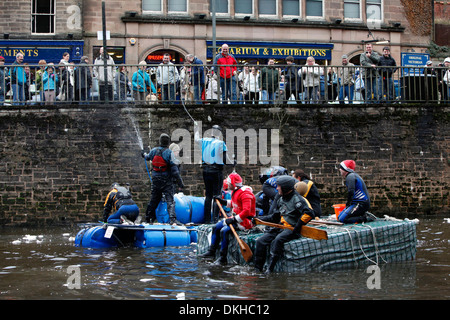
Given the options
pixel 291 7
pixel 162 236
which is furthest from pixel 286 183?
pixel 291 7

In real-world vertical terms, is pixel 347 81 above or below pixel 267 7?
below

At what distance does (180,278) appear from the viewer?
10.0m

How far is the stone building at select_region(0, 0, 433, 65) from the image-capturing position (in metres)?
24.8

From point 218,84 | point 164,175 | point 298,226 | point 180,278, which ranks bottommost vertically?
point 180,278

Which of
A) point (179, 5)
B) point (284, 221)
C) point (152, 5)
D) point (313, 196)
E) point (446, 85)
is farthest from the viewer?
point (179, 5)

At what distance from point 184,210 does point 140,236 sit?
1655 mm

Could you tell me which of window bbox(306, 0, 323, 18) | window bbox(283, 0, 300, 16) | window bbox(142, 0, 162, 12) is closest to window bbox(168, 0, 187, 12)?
window bbox(142, 0, 162, 12)

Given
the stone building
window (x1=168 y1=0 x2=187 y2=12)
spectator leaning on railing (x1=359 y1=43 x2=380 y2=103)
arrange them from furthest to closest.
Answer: window (x1=168 y1=0 x2=187 y2=12)
the stone building
spectator leaning on railing (x1=359 y1=43 x2=380 y2=103)

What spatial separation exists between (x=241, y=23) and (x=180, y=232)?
14.5 metres

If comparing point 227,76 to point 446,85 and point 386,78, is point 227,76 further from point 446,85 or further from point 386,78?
point 446,85

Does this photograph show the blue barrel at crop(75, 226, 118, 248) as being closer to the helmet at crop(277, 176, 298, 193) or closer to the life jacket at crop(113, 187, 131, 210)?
the life jacket at crop(113, 187, 131, 210)
